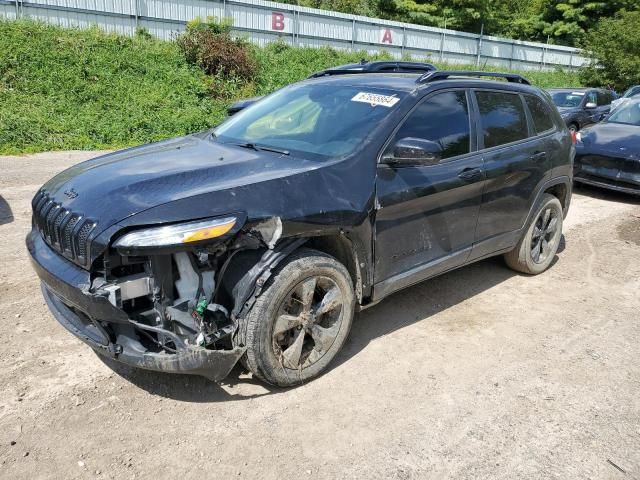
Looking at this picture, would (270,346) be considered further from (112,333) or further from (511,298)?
(511,298)

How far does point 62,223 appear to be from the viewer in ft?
9.39

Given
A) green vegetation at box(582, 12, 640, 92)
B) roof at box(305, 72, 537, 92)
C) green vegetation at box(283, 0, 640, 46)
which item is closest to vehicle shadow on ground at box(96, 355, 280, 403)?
roof at box(305, 72, 537, 92)

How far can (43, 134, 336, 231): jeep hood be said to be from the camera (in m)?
2.73

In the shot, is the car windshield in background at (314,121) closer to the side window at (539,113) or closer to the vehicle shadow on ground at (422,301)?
the vehicle shadow on ground at (422,301)

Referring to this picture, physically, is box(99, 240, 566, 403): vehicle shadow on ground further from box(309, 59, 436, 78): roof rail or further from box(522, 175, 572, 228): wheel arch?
box(309, 59, 436, 78): roof rail

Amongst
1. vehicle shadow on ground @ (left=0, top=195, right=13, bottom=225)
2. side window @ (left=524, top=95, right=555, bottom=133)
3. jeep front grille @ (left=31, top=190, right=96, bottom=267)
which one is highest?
side window @ (left=524, top=95, right=555, bottom=133)

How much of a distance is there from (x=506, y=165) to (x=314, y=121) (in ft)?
5.39

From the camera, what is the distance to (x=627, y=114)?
377 inches

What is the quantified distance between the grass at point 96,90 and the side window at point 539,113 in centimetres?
830

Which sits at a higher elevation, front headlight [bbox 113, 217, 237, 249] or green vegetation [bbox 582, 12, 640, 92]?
green vegetation [bbox 582, 12, 640, 92]

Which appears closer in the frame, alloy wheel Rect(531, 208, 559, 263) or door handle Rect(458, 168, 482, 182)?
door handle Rect(458, 168, 482, 182)

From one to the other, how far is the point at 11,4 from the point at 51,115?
5294 millimetres

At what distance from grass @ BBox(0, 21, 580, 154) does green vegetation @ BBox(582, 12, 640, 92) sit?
2122cm

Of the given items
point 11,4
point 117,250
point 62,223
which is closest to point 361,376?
point 117,250
